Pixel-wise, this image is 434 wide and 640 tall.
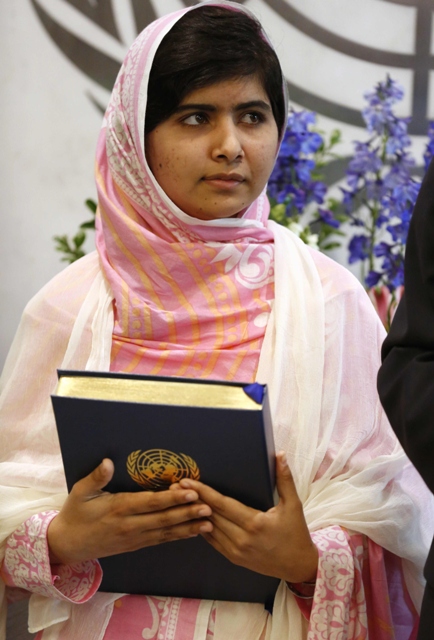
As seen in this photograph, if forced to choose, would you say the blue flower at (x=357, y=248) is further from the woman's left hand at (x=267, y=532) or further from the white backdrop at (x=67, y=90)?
the woman's left hand at (x=267, y=532)

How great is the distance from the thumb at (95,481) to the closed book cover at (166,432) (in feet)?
0.04

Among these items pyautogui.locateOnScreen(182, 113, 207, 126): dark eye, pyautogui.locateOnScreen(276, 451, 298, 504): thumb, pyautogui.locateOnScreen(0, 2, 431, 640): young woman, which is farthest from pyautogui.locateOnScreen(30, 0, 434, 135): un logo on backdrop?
pyautogui.locateOnScreen(276, 451, 298, 504): thumb

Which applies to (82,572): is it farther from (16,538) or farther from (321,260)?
(321,260)

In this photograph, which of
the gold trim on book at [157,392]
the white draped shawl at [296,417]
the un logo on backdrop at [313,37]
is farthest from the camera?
the un logo on backdrop at [313,37]

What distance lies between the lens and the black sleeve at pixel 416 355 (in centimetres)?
86

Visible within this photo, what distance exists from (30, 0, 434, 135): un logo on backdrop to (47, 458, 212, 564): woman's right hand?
5.79 feet

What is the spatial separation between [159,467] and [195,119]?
0.58m

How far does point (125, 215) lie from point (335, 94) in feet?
4.48

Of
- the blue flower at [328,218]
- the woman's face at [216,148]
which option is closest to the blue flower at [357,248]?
the blue flower at [328,218]

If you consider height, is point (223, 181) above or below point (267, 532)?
above

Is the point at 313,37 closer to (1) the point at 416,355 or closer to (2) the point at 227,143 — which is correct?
(2) the point at 227,143

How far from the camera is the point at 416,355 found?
899mm

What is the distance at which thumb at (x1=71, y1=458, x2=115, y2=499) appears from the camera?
1102 mm

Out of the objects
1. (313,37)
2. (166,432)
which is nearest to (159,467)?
(166,432)
